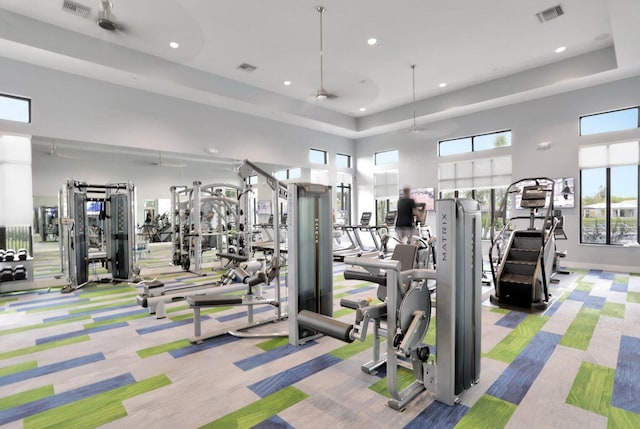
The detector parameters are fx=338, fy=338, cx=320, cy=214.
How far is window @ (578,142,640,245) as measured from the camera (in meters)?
7.40

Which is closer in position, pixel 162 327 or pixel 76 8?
pixel 162 327

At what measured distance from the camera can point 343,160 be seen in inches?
493

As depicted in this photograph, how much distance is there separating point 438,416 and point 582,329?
262 cm

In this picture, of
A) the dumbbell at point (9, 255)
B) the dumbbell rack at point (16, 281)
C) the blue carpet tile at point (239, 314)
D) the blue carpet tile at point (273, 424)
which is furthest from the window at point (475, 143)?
the dumbbell at point (9, 255)

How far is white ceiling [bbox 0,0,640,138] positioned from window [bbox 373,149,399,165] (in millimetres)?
2863

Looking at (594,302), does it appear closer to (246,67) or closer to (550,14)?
(550,14)

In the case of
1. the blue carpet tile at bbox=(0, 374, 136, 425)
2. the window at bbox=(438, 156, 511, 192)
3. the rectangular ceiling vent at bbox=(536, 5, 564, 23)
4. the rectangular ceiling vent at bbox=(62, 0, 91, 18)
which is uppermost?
the rectangular ceiling vent at bbox=(536, 5, 564, 23)

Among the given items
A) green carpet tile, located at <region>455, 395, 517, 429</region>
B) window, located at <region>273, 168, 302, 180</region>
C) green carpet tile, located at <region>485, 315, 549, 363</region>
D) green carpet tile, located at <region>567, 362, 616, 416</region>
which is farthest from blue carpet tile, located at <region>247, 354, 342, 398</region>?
window, located at <region>273, 168, 302, 180</region>

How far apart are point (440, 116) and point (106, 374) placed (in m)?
9.85

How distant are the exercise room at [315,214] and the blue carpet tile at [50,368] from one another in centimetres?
3

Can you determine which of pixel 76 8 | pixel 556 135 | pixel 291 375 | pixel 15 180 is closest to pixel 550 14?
pixel 556 135

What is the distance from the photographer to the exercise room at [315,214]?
2332 millimetres

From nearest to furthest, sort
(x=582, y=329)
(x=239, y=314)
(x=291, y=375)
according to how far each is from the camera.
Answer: (x=291, y=375)
(x=582, y=329)
(x=239, y=314)

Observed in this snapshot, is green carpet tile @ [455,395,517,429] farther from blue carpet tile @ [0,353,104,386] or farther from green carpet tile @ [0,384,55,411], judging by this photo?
blue carpet tile @ [0,353,104,386]
